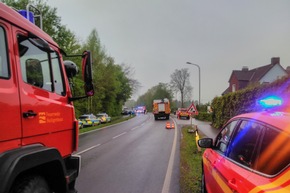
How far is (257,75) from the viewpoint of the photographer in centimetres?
5281

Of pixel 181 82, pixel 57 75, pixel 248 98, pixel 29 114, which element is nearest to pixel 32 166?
pixel 29 114

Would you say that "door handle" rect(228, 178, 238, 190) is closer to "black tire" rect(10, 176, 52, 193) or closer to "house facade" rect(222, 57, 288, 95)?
"black tire" rect(10, 176, 52, 193)

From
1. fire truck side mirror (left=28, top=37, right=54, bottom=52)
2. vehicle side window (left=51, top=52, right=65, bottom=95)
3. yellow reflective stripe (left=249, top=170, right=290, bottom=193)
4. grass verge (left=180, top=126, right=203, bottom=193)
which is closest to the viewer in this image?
yellow reflective stripe (left=249, top=170, right=290, bottom=193)

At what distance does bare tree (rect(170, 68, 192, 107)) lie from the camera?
98.4m

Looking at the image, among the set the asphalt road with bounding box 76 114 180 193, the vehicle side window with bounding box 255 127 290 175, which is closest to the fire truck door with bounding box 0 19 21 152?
the vehicle side window with bounding box 255 127 290 175

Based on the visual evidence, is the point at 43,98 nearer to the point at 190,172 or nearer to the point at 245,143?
the point at 245,143

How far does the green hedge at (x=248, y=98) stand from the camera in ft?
35.2

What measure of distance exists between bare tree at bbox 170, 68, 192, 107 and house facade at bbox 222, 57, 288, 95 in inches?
1438

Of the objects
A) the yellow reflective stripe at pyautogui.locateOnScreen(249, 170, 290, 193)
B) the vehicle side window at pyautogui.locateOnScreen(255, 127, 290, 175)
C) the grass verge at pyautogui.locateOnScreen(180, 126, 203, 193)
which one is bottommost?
the grass verge at pyautogui.locateOnScreen(180, 126, 203, 193)

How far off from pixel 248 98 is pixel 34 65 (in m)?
14.2

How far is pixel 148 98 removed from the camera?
422 ft

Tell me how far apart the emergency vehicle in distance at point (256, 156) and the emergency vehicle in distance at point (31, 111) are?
73.0 inches

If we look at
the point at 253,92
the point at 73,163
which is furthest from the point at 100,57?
the point at 73,163

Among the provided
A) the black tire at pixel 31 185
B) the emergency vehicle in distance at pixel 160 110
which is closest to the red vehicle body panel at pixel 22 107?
the black tire at pixel 31 185
